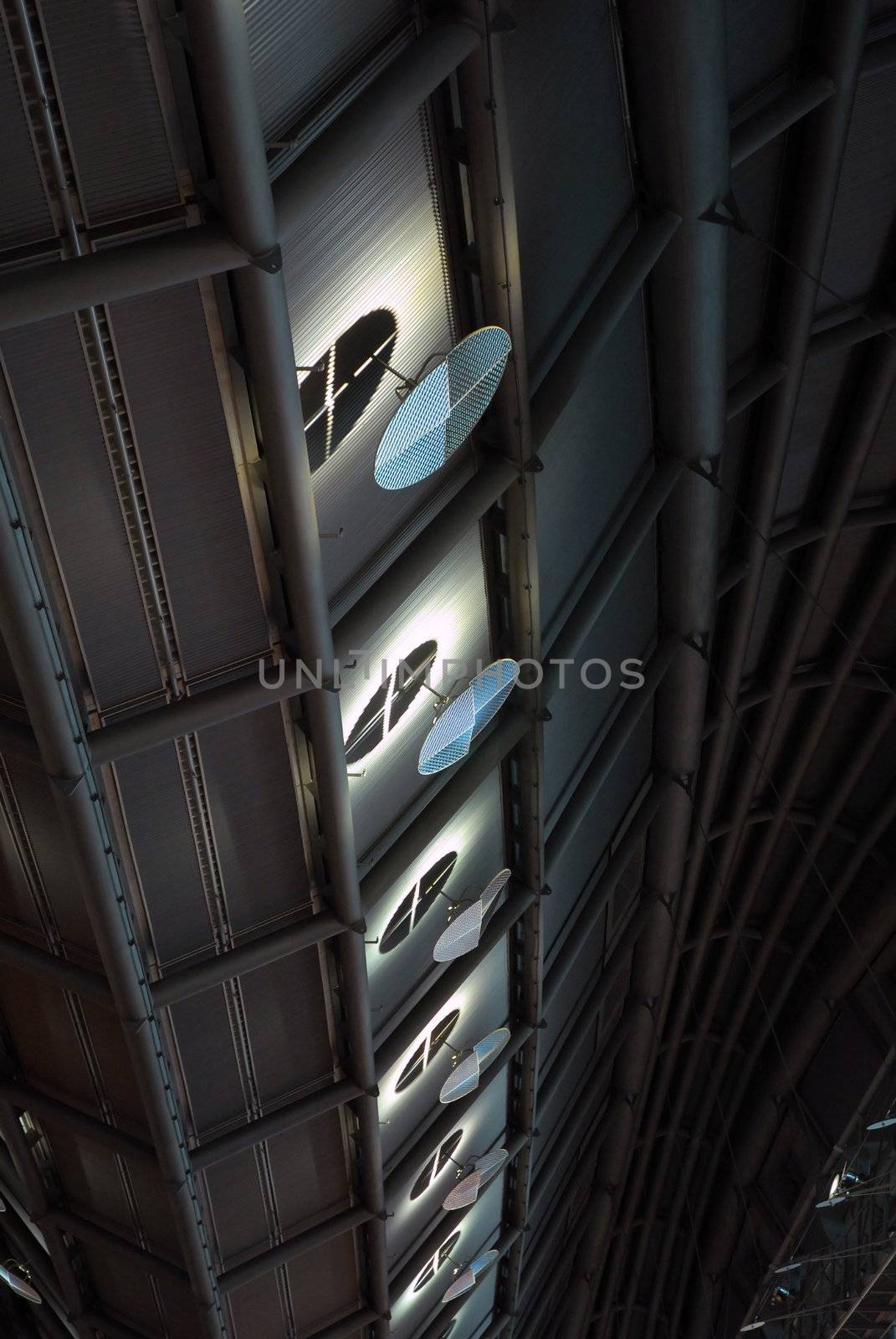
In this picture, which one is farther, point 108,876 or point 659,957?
point 659,957

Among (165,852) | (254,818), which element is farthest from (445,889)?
(165,852)

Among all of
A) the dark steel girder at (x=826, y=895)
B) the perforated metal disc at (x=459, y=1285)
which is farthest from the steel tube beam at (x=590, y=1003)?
the perforated metal disc at (x=459, y=1285)

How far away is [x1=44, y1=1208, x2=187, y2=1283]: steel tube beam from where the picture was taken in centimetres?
1994

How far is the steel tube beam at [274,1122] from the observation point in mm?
17125

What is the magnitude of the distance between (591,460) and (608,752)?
5.90 meters

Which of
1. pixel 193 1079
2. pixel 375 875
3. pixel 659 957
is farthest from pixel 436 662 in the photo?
pixel 659 957

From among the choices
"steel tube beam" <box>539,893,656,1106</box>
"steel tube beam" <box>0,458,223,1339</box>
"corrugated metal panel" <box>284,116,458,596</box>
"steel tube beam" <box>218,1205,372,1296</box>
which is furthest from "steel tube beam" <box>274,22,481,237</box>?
"steel tube beam" <box>539,893,656,1106</box>

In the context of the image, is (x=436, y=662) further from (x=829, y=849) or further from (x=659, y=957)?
(x=829, y=849)

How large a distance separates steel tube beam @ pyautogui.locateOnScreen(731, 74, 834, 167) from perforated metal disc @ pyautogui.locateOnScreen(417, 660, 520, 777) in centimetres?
599

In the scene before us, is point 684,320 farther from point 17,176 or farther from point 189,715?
point 17,176

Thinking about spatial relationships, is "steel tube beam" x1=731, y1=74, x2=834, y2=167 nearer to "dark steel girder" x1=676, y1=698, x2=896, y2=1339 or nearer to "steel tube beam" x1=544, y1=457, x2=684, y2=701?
"steel tube beam" x1=544, y1=457, x2=684, y2=701

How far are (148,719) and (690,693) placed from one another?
12052mm

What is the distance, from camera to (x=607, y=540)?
16922 millimetres

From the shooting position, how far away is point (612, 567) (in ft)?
54.4
